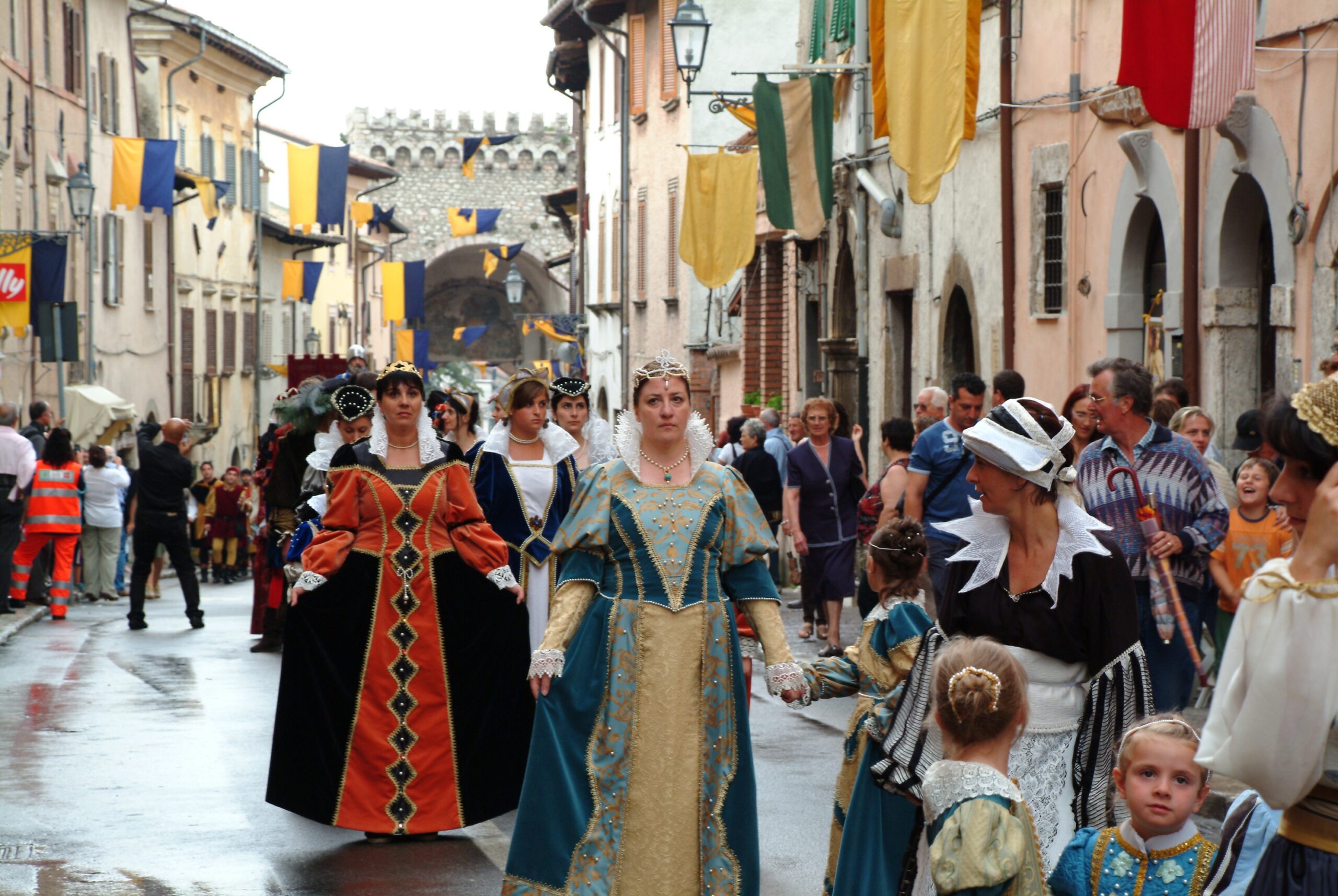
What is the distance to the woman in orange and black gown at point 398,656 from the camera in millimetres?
7887

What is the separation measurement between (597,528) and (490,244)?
67210mm

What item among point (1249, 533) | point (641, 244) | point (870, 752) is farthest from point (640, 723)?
point (641, 244)

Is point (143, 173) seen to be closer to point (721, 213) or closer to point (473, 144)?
point (721, 213)

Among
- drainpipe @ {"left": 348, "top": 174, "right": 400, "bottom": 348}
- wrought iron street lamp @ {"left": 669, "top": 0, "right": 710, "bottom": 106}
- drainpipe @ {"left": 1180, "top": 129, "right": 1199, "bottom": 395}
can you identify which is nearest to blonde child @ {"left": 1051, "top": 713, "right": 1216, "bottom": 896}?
drainpipe @ {"left": 1180, "top": 129, "right": 1199, "bottom": 395}

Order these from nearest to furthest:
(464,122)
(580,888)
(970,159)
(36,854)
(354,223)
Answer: (580,888)
(36,854)
(970,159)
(354,223)
(464,122)

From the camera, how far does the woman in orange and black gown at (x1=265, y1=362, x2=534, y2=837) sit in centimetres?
789

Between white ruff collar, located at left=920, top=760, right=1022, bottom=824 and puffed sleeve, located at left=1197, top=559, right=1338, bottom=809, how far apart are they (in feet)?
3.54

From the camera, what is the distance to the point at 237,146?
4697cm

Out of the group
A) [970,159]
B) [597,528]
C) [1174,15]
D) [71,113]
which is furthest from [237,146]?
[597,528]

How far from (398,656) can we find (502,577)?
0.53 metres

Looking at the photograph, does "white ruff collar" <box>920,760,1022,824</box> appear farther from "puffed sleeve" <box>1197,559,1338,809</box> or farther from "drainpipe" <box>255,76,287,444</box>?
"drainpipe" <box>255,76,287,444</box>

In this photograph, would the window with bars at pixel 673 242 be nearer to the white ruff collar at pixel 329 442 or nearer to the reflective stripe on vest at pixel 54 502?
the reflective stripe on vest at pixel 54 502

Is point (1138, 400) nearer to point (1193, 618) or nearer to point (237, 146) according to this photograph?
point (1193, 618)

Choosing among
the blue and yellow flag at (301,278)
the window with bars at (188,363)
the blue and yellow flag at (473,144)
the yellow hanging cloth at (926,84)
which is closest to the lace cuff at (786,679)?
the yellow hanging cloth at (926,84)
